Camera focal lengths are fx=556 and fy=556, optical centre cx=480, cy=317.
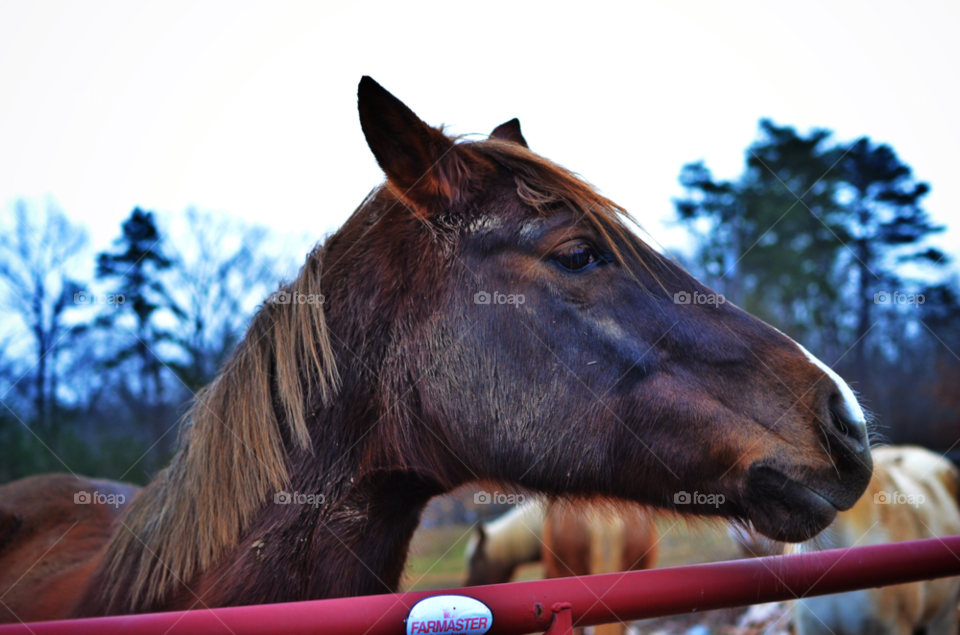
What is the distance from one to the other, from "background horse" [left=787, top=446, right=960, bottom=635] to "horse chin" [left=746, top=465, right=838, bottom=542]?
298 centimetres

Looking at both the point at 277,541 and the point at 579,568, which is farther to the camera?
the point at 579,568

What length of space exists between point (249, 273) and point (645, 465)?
26.9ft

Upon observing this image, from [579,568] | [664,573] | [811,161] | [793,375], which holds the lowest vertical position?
[579,568]

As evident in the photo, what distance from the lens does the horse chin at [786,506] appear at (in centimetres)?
166

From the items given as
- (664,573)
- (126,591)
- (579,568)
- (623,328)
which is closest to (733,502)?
(664,573)

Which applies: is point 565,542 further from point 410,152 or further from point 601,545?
point 410,152

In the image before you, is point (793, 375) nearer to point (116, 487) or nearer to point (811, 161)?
point (116, 487)

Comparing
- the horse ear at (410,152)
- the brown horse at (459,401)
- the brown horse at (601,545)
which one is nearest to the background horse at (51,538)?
the brown horse at (459,401)

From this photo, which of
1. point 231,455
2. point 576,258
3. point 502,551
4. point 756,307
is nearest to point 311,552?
point 231,455

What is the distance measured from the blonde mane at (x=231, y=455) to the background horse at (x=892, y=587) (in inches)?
160

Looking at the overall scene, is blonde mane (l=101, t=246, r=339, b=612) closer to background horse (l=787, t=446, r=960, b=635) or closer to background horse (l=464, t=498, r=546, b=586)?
background horse (l=787, t=446, r=960, b=635)

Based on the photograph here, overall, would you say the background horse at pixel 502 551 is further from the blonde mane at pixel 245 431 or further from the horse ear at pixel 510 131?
the blonde mane at pixel 245 431

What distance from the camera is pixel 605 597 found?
1.39m

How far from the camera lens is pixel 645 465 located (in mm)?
1887
